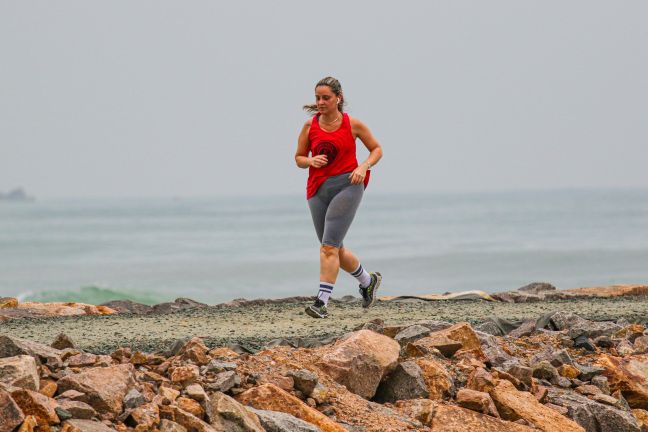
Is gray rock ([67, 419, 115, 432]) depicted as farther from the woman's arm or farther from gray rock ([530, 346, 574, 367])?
the woman's arm

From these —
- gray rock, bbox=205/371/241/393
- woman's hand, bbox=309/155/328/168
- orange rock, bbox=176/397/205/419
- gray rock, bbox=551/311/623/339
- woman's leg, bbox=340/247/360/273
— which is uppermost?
woman's hand, bbox=309/155/328/168

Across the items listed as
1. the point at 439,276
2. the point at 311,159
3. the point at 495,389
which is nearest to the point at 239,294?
the point at 439,276

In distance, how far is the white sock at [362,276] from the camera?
32.3ft

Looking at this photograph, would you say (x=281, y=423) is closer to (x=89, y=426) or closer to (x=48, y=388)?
(x=89, y=426)

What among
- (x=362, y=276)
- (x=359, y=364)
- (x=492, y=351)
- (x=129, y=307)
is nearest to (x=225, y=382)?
(x=359, y=364)

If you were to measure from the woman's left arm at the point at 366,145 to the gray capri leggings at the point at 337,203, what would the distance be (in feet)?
0.38

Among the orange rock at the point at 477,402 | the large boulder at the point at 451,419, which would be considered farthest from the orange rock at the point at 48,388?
the orange rock at the point at 477,402

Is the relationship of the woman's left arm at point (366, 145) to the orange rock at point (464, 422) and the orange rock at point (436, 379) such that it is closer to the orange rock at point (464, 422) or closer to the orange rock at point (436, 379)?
the orange rock at point (436, 379)

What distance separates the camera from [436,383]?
6738 millimetres

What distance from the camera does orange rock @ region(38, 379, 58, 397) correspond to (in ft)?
18.4

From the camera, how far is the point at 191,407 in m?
5.74

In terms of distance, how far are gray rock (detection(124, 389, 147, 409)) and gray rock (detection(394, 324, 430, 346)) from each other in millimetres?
2100

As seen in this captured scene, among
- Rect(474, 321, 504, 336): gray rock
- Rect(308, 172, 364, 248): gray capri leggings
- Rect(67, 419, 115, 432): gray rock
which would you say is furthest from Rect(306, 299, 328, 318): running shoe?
Rect(67, 419, 115, 432): gray rock

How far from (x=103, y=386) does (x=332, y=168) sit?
3.89 meters
